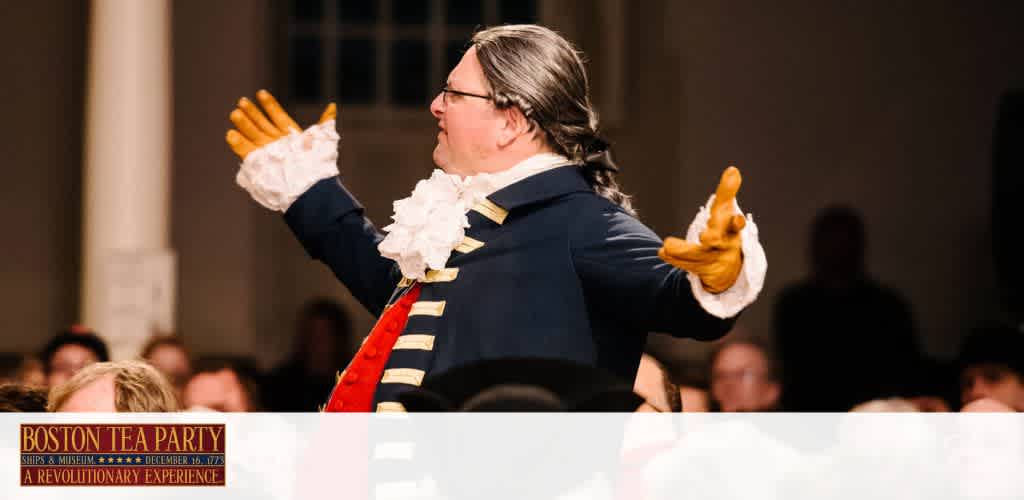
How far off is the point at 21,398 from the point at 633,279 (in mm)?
1362

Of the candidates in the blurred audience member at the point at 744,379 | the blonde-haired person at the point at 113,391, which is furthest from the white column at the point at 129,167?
the blonde-haired person at the point at 113,391

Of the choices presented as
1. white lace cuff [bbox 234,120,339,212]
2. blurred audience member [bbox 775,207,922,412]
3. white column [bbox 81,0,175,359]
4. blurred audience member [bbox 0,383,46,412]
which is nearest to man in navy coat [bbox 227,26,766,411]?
white lace cuff [bbox 234,120,339,212]

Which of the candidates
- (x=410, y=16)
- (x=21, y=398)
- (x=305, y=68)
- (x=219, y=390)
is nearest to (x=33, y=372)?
(x=219, y=390)

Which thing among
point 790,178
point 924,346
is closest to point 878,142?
point 790,178

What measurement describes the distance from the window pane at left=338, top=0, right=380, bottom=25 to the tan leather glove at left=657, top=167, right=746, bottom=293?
6.58 metres

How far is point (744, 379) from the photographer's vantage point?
475 centimetres

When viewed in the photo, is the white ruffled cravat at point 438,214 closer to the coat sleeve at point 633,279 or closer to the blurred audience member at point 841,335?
the coat sleeve at point 633,279

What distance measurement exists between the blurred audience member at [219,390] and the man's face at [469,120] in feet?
6.21

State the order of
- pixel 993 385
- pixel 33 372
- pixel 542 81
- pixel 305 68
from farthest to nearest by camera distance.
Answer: pixel 305 68, pixel 33 372, pixel 993 385, pixel 542 81

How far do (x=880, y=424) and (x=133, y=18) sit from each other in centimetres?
484

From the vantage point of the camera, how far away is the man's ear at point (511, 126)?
2.30 meters

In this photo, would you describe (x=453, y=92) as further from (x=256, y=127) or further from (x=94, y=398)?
(x=94, y=398)

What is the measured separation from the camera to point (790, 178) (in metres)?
8.12

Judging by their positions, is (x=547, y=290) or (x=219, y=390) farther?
(x=219, y=390)
